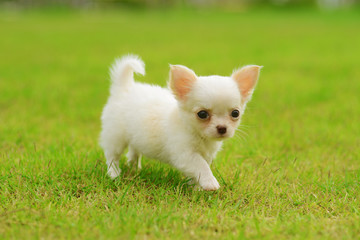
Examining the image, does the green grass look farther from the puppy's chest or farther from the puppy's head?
the puppy's head

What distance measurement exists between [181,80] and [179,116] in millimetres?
274

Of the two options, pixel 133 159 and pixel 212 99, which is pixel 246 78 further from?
pixel 133 159

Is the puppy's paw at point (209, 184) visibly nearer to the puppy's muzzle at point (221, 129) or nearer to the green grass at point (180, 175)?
the green grass at point (180, 175)

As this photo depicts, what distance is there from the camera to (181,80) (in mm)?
3145

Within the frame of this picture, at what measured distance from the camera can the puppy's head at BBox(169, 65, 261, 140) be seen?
9.70 ft

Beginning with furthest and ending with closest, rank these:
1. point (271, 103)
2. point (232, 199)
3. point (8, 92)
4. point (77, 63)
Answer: point (77, 63), point (8, 92), point (271, 103), point (232, 199)

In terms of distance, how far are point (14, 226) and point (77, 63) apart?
745 cm

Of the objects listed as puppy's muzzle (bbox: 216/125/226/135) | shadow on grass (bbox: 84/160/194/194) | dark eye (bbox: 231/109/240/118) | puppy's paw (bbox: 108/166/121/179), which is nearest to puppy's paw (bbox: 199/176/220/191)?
shadow on grass (bbox: 84/160/194/194)

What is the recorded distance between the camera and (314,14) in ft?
96.8

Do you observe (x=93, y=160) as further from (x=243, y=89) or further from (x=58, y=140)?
(x=243, y=89)

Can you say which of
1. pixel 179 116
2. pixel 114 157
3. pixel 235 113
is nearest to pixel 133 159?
pixel 114 157

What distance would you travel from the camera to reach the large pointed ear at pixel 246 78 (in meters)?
3.21

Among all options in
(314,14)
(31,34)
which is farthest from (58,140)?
(314,14)

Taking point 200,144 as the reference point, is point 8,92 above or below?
below
